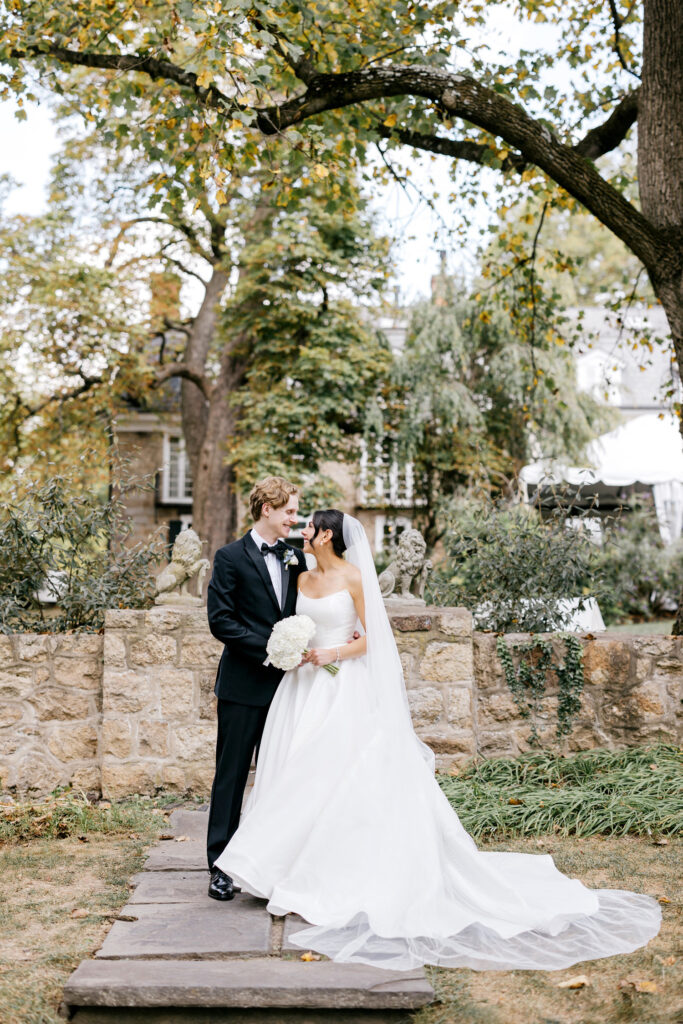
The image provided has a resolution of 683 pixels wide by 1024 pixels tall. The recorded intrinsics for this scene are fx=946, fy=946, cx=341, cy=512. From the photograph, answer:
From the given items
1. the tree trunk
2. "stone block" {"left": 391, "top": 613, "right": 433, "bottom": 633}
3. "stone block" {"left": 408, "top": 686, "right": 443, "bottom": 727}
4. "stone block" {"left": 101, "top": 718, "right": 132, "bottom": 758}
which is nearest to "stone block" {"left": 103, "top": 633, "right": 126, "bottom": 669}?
"stone block" {"left": 101, "top": 718, "right": 132, "bottom": 758}

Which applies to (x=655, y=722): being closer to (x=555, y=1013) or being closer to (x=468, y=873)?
(x=468, y=873)

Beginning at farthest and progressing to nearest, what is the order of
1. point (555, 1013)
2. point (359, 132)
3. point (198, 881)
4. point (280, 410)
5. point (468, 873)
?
point (280, 410), point (359, 132), point (198, 881), point (468, 873), point (555, 1013)

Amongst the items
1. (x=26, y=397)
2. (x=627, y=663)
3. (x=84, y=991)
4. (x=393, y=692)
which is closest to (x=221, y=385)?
(x=26, y=397)

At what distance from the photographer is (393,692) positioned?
4.80m

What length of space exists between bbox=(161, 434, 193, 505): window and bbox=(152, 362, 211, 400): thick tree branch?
27.3 feet

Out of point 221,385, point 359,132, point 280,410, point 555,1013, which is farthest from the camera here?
point 221,385

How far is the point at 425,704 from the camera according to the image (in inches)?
272

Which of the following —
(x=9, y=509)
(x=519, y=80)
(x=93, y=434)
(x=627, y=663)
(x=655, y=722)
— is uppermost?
(x=519, y=80)

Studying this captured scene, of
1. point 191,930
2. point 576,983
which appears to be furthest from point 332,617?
point 576,983

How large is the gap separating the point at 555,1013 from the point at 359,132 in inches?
284

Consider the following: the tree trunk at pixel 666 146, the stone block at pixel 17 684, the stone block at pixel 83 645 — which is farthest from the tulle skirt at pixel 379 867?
the tree trunk at pixel 666 146

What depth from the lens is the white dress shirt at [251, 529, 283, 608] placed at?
Answer: 4871 mm

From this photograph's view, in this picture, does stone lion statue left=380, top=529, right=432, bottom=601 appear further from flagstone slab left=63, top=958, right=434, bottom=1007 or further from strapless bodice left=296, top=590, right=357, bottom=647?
flagstone slab left=63, top=958, right=434, bottom=1007

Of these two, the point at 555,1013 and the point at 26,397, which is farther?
the point at 26,397
